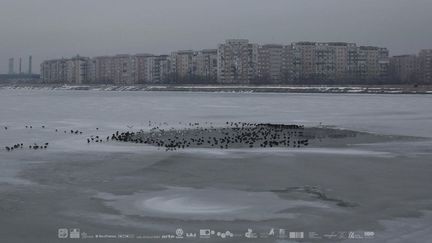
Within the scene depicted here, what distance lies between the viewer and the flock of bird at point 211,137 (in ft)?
69.4

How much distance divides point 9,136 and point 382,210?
18.4m

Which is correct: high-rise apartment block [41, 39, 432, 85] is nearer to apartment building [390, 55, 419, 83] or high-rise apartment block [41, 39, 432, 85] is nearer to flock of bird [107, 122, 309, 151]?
apartment building [390, 55, 419, 83]

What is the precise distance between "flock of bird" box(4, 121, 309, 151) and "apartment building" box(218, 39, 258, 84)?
5666 inches

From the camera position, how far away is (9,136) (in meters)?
24.6

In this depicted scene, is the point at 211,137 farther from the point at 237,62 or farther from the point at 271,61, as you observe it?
the point at 271,61

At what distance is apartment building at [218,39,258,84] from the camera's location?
173375mm

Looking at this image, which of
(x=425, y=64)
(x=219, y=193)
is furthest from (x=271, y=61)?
(x=219, y=193)

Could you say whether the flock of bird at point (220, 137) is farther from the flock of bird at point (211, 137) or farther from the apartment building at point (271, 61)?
the apartment building at point (271, 61)

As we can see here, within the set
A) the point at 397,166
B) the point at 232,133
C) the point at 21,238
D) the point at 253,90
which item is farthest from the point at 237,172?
the point at 253,90

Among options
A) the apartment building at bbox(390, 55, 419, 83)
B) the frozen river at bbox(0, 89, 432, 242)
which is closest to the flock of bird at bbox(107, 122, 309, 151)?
the frozen river at bbox(0, 89, 432, 242)

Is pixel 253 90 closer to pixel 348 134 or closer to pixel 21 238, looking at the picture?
pixel 348 134

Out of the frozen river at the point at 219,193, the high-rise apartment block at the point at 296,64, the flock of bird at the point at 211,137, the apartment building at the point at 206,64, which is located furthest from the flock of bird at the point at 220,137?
the apartment building at the point at 206,64

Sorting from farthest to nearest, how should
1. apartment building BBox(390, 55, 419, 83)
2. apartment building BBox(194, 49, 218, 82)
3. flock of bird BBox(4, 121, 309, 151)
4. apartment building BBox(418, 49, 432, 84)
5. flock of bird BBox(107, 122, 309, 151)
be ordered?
1. apartment building BBox(194, 49, 218, 82)
2. apartment building BBox(390, 55, 419, 83)
3. apartment building BBox(418, 49, 432, 84)
4. flock of bird BBox(107, 122, 309, 151)
5. flock of bird BBox(4, 121, 309, 151)

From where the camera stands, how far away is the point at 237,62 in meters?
175
